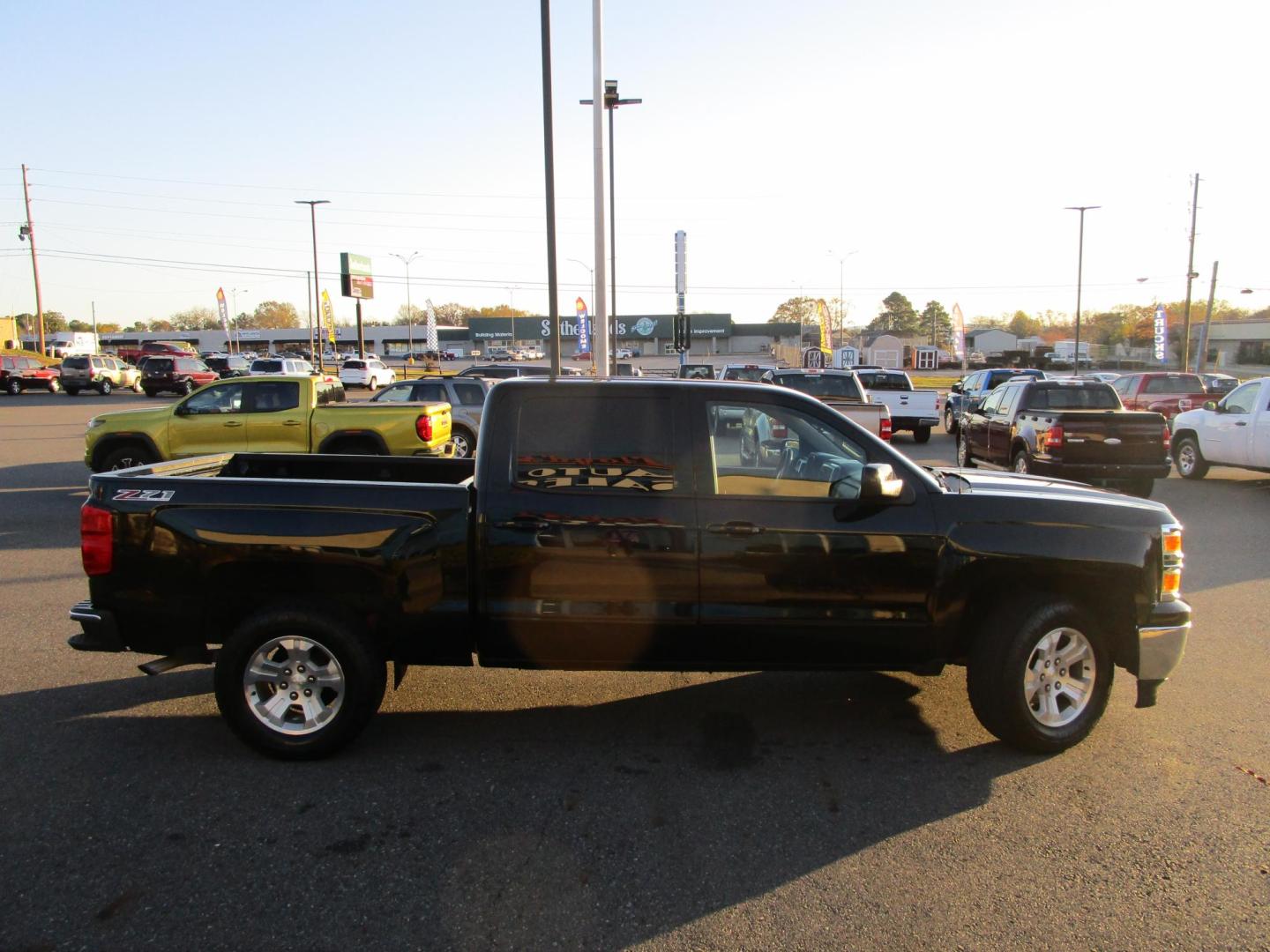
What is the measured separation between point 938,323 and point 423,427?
468ft

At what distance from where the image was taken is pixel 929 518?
458cm

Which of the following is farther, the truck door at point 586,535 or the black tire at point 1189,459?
the black tire at point 1189,459

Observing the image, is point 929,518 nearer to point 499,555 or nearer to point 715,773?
point 715,773

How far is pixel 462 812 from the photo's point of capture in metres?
4.06

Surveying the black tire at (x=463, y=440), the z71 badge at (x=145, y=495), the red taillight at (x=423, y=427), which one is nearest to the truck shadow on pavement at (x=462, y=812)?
the z71 badge at (x=145, y=495)

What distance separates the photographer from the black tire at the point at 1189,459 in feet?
51.4

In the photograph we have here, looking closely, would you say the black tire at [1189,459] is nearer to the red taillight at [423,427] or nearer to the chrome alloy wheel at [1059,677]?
the red taillight at [423,427]

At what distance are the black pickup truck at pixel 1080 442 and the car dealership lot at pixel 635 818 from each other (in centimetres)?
732

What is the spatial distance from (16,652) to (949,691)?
20.4ft

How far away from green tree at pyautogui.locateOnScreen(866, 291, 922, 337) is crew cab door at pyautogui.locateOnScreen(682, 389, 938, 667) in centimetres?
14664

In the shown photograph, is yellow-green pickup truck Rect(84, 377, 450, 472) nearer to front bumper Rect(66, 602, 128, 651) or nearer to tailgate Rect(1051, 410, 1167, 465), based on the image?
front bumper Rect(66, 602, 128, 651)

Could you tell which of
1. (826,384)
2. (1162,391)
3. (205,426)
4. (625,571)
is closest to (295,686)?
(625,571)

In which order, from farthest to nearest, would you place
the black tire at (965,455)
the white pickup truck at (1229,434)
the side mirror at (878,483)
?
1. the black tire at (965,455)
2. the white pickup truck at (1229,434)
3. the side mirror at (878,483)

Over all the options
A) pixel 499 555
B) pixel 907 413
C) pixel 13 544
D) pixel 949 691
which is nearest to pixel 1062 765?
pixel 949 691
